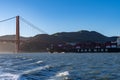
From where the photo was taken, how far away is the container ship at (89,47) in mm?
156875

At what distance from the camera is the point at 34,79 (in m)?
25.2

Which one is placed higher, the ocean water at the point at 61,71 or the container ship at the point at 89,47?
the container ship at the point at 89,47

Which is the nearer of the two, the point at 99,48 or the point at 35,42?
the point at 99,48

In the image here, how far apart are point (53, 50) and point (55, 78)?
15006 centimetres

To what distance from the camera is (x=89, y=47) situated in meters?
167

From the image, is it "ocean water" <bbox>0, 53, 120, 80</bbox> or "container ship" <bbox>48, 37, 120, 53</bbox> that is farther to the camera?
"container ship" <bbox>48, 37, 120, 53</bbox>

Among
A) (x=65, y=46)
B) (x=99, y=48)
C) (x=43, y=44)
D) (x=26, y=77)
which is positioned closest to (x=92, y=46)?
(x=99, y=48)

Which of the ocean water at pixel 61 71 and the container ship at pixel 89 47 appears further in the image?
the container ship at pixel 89 47

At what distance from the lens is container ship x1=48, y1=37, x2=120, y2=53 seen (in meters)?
157

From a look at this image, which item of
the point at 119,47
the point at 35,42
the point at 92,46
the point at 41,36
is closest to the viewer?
the point at 119,47

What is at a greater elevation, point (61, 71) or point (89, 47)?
point (89, 47)

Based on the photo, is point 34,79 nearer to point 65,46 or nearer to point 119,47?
point 119,47

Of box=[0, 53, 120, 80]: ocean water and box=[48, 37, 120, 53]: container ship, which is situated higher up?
box=[48, 37, 120, 53]: container ship

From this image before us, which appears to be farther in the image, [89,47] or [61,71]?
[89,47]
